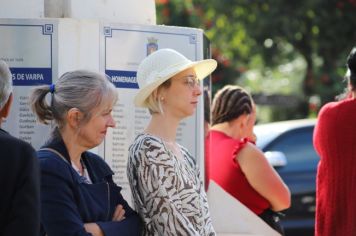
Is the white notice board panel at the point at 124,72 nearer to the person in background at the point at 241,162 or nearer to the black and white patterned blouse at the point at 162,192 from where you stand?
the person in background at the point at 241,162

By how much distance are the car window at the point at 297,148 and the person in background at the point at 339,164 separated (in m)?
5.19

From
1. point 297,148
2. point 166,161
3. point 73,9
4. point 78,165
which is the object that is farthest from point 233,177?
point 297,148

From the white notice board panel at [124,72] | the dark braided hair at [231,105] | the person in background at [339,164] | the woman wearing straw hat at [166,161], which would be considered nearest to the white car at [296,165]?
the dark braided hair at [231,105]

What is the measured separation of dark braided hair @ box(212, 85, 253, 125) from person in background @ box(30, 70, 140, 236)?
224 centimetres

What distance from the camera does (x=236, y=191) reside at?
20.3ft

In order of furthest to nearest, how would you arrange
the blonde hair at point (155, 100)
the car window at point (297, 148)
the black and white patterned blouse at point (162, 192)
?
the car window at point (297, 148), the blonde hair at point (155, 100), the black and white patterned blouse at point (162, 192)

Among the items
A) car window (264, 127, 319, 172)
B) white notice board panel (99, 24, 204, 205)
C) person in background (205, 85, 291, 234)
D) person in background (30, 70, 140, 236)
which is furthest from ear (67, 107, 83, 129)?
car window (264, 127, 319, 172)

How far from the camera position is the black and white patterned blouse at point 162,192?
13.8ft

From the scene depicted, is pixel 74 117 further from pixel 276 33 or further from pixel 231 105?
pixel 276 33

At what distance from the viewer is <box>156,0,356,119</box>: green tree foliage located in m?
14.8

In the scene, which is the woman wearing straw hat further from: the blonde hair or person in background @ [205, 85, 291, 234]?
person in background @ [205, 85, 291, 234]

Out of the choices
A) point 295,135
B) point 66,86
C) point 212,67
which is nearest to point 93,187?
point 66,86

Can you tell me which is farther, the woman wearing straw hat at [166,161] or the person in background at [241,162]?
the person in background at [241,162]

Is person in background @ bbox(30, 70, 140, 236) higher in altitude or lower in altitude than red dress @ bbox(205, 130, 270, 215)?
higher
